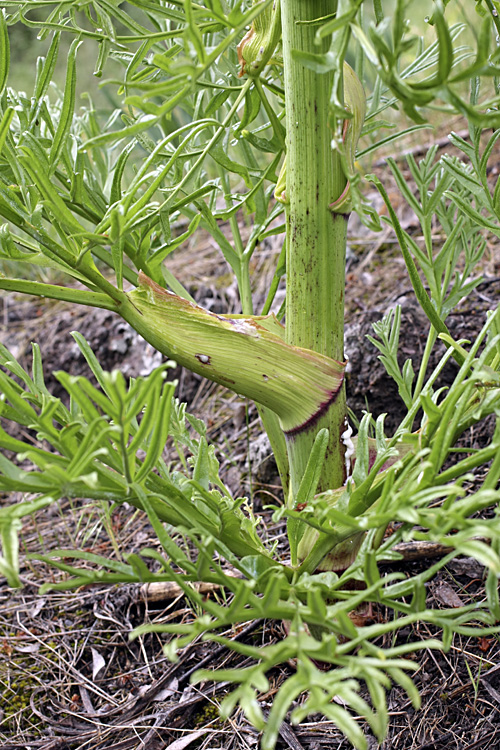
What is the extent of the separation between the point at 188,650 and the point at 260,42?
93 centimetres

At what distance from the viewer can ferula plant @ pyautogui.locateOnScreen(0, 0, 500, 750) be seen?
20.6 inches

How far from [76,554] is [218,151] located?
574 millimetres

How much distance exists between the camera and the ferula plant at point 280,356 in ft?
1.72

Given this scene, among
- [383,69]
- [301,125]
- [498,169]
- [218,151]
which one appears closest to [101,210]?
[218,151]

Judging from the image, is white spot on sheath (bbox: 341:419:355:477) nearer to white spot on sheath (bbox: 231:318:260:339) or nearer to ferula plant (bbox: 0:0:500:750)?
ferula plant (bbox: 0:0:500:750)

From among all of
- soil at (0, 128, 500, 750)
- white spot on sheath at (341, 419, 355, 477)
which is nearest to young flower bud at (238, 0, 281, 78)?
white spot on sheath at (341, 419, 355, 477)

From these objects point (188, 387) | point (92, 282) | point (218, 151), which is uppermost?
point (218, 151)

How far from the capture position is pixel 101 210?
972 mm

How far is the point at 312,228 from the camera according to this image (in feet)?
2.55

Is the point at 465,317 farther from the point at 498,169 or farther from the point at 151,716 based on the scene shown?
the point at 151,716

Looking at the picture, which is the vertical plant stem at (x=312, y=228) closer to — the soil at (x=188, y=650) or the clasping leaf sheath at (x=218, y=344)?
the clasping leaf sheath at (x=218, y=344)

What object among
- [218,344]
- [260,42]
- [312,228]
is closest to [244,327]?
[218,344]

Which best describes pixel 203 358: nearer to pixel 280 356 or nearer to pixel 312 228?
pixel 280 356

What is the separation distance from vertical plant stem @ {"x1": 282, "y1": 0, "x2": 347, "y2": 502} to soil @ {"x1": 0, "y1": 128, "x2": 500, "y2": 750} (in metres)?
0.32
